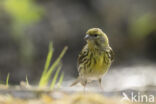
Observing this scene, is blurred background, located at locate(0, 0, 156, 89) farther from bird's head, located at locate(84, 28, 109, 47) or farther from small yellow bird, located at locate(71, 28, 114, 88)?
bird's head, located at locate(84, 28, 109, 47)

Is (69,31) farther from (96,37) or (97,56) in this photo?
(96,37)

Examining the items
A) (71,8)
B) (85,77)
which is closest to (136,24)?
(71,8)

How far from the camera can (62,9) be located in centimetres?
1377

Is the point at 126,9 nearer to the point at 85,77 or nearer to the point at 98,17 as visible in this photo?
the point at 98,17

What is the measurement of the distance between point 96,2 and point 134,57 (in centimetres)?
172

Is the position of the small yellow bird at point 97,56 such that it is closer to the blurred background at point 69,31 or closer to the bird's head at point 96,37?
the bird's head at point 96,37

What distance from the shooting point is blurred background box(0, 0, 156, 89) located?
496 inches

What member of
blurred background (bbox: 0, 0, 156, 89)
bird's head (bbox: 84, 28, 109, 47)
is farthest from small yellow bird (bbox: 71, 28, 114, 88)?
blurred background (bbox: 0, 0, 156, 89)

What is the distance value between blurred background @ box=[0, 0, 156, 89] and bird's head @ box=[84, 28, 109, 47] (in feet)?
17.1

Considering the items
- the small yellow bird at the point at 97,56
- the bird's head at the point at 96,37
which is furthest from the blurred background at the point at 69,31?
the bird's head at the point at 96,37

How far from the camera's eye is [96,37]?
22.4 ft

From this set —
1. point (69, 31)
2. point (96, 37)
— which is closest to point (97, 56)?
point (96, 37)

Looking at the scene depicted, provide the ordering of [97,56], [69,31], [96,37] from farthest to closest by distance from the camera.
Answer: [69,31] < [97,56] < [96,37]

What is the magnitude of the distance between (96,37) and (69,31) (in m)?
6.59
